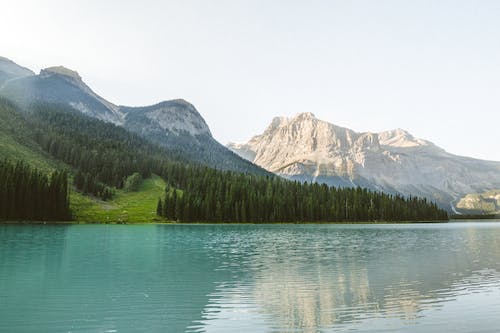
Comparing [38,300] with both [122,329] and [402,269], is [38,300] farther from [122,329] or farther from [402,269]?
[402,269]

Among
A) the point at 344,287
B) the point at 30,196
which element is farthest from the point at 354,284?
the point at 30,196

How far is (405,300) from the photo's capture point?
1074 inches

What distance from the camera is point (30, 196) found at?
147m

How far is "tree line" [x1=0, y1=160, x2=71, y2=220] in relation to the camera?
463 feet

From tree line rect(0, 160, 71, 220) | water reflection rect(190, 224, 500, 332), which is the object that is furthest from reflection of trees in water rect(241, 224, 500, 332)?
tree line rect(0, 160, 71, 220)

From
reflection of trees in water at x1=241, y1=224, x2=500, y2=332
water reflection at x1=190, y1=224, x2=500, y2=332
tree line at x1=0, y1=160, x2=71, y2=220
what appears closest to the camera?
water reflection at x1=190, y1=224, x2=500, y2=332

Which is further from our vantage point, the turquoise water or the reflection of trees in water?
the reflection of trees in water

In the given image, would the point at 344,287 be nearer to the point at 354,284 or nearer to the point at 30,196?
the point at 354,284

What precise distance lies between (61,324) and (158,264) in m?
24.4

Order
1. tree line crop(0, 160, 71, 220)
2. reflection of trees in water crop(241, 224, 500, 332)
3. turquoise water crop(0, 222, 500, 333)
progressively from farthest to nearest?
tree line crop(0, 160, 71, 220), reflection of trees in water crop(241, 224, 500, 332), turquoise water crop(0, 222, 500, 333)

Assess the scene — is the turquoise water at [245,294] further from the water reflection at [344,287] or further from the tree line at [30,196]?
the tree line at [30,196]

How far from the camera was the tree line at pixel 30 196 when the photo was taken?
14112cm

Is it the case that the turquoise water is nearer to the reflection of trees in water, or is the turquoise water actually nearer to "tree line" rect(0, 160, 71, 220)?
the reflection of trees in water

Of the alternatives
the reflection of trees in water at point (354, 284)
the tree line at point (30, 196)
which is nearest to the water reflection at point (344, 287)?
the reflection of trees in water at point (354, 284)
